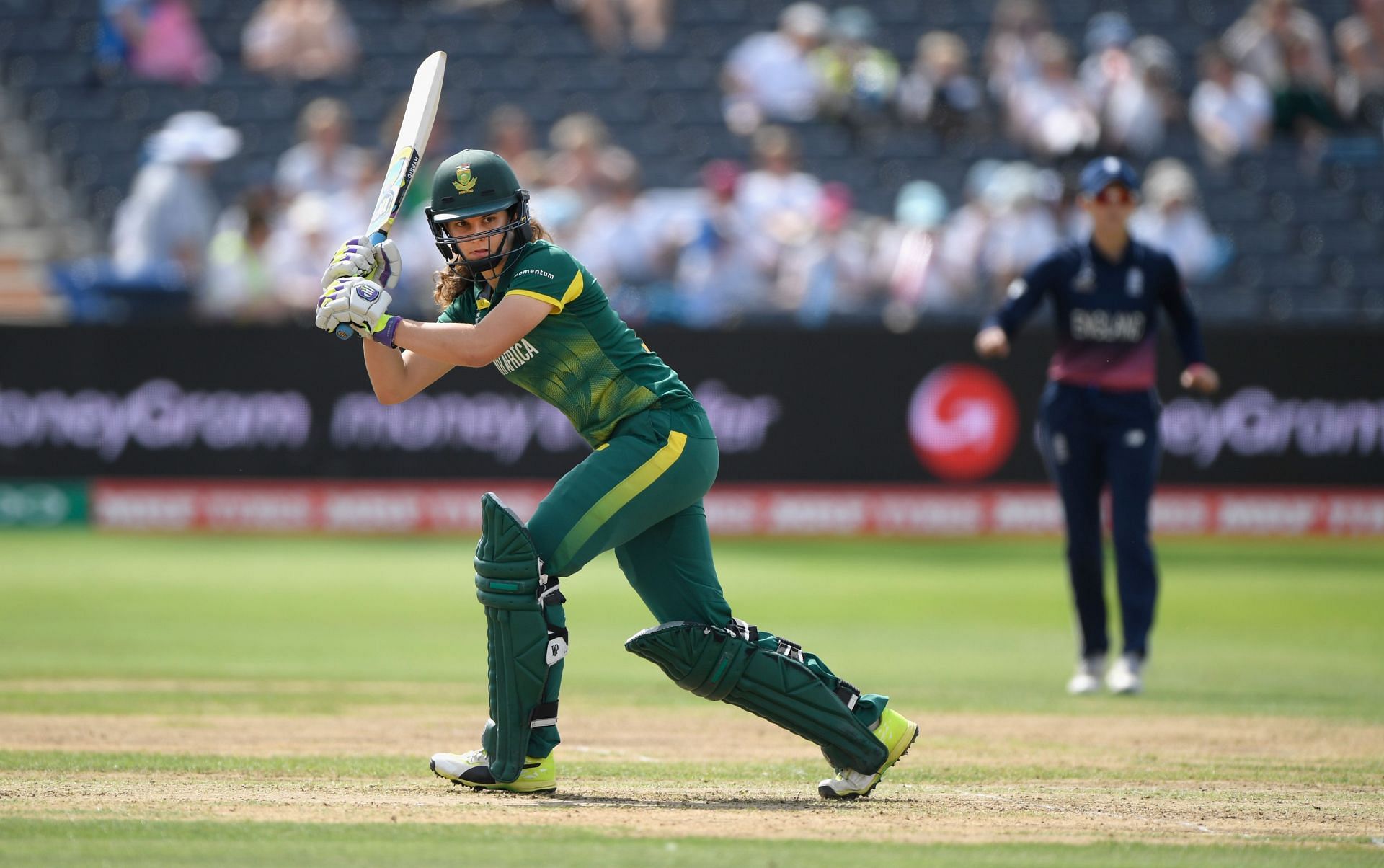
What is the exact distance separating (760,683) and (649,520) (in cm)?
59

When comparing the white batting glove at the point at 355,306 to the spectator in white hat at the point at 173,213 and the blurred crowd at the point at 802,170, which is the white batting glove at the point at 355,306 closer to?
the blurred crowd at the point at 802,170

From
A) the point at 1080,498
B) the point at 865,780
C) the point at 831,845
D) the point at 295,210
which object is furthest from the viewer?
the point at 295,210

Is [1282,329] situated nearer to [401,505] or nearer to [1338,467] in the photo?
[1338,467]

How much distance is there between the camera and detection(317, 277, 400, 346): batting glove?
196 inches

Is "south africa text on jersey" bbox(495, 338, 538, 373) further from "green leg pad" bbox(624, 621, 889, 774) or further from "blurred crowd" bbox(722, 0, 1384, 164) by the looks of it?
"blurred crowd" bbox(722, 0, 1384, 164)

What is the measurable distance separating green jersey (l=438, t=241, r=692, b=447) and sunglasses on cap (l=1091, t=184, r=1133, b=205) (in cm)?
343


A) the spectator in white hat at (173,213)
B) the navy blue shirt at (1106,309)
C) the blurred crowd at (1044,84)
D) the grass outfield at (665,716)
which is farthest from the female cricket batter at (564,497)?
the blurred crowd at (1044,84)

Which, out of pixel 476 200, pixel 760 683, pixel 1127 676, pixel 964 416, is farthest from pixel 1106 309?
pixel 964 416

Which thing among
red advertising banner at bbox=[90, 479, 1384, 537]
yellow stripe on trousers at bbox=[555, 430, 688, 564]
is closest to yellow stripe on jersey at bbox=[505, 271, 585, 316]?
yellow stripe on trousers at bbox=[555, 430, 688, 564]

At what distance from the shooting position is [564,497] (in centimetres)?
512

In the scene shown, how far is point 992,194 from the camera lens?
15445mm

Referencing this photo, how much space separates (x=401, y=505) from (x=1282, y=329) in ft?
23.5

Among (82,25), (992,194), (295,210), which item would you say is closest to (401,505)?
(295,210)

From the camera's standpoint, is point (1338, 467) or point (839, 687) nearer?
point (839, 687)
